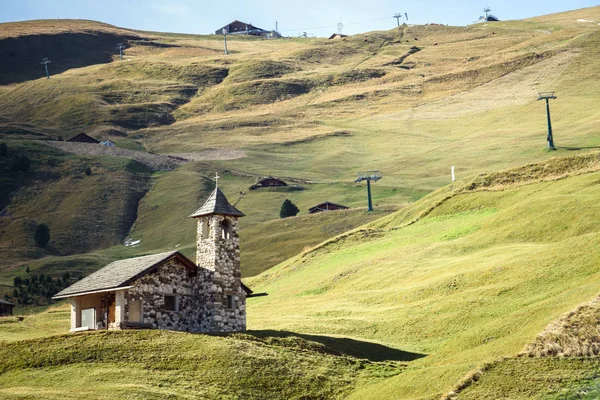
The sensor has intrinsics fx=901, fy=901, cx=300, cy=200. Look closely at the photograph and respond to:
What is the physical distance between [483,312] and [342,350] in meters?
7.28

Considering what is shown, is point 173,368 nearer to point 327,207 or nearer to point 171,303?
point 171,303

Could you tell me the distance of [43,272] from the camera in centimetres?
9281

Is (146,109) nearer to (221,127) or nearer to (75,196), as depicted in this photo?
(221,127)

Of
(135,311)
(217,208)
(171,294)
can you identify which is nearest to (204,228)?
(217,208)

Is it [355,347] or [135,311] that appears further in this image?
[135,311]

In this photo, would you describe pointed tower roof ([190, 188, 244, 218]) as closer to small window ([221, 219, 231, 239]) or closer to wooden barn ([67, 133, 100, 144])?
small window ([221, 219, 231, 239])

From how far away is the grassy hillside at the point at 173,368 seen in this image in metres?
32.2

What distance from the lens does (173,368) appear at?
34969 millimetres

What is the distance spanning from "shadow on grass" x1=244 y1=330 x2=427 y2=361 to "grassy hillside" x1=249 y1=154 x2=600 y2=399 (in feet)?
3.69

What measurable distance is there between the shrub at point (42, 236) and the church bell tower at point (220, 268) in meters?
71.7

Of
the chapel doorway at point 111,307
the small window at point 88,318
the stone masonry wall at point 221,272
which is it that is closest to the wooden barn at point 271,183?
the stone masonry wall at point 221,272

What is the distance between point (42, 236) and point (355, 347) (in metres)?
80.4

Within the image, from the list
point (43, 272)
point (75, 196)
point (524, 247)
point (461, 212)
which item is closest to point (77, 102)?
point (75, 196)

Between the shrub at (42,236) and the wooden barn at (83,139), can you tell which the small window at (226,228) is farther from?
the wooden barn at (83,139)
